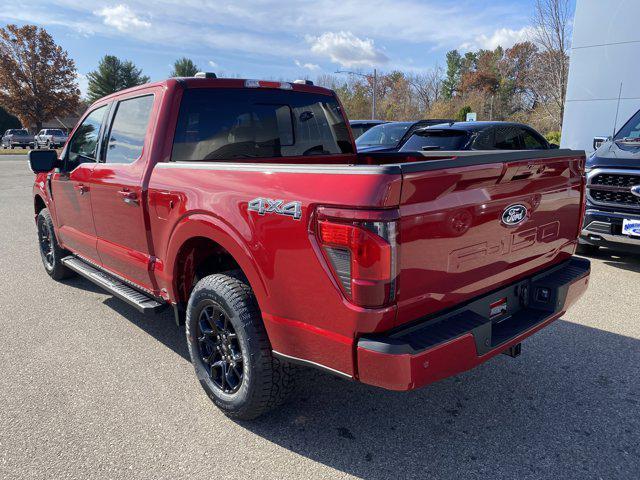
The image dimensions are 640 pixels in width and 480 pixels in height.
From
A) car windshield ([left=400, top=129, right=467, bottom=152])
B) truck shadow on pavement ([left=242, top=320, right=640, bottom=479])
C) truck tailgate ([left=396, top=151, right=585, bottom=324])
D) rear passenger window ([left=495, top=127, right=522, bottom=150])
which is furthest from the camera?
rear passenger window ([left=495, top=127, right=522, bottom=150])

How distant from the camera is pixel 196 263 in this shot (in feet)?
10.4

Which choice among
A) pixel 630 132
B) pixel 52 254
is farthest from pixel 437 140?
pixel 52 254

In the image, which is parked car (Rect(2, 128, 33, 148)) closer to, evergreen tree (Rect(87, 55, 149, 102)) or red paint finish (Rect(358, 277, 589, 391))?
evergreen tree (Rect(87, 55, 149, 102))

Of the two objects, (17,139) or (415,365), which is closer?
(415,365)

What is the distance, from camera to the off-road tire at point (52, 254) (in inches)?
207

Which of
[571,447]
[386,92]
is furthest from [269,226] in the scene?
[386,92]

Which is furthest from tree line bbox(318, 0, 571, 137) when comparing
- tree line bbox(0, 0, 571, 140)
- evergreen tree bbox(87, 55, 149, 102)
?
evergreen tree bbox(87, 55, 149, 102)

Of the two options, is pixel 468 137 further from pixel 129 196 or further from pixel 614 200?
pixel 129 196

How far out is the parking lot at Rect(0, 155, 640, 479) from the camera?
245 cm

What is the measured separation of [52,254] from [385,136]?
7062mm

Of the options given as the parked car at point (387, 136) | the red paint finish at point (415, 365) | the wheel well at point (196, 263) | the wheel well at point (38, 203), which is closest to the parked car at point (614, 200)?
the red paint finish at point (415, 365)

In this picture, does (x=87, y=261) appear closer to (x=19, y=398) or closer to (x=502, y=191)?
(x=19, y=398)

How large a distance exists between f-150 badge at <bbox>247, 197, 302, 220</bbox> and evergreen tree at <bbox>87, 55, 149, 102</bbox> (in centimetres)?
6997

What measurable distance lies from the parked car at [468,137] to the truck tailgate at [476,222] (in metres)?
4.27
